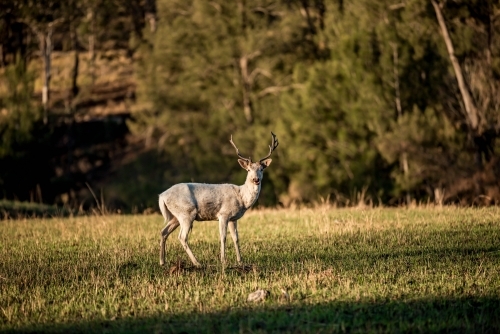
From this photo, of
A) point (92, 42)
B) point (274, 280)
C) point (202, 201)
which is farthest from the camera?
point (92, 42)

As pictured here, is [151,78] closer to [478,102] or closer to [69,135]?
[69,135]

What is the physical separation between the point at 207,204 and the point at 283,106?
24.9 meters

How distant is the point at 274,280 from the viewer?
9719 millimetres

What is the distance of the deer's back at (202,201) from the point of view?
11.0m

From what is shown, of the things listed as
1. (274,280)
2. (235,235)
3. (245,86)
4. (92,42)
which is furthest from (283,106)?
(274,280)

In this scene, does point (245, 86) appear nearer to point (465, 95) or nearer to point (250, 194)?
point (465, 95)

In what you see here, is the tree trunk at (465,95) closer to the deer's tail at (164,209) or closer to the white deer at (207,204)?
the white deer at (207,204)

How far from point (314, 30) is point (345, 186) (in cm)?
1129

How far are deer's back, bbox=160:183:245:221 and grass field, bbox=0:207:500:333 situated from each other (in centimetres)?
74

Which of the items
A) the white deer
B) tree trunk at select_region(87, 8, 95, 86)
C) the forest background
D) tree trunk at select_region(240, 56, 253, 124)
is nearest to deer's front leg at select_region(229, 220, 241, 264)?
the white deer

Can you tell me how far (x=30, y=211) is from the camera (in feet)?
78.8

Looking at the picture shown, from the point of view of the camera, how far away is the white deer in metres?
11.0

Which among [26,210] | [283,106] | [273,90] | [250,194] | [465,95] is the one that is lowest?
[26,210]

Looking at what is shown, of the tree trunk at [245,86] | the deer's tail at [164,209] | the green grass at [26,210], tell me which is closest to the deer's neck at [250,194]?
the deer's tail at [164,209]
